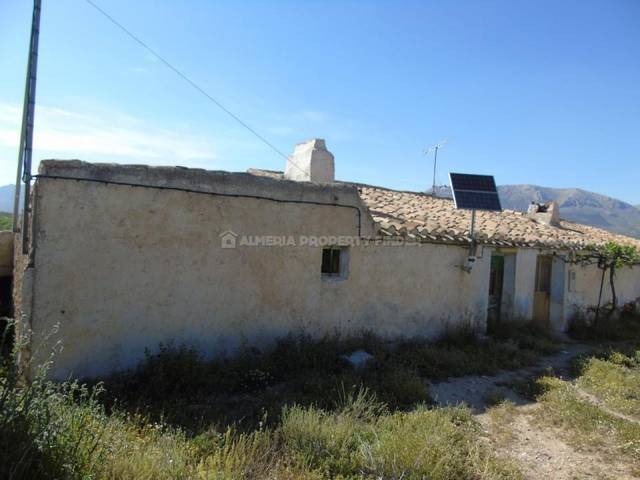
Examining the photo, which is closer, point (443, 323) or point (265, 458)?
point (265, 458)

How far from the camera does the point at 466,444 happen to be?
479cm

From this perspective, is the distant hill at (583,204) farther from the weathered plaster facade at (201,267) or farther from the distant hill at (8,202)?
the weathered plaster facade at (201,267)

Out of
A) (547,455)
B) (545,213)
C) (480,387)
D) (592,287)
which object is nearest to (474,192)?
(480,387)

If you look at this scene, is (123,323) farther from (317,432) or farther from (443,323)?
(443,323)

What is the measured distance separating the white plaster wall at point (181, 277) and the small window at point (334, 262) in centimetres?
16

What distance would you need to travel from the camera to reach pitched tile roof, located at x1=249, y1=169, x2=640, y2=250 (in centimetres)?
902

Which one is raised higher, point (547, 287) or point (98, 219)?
point (98, 219)

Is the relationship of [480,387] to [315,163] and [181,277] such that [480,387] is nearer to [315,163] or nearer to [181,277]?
[181,277]

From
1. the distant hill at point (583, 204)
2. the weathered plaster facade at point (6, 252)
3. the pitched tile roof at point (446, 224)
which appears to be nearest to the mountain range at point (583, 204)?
the distant hill at point (583, 204)

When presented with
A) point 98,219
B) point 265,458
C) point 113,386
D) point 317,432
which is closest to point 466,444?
point 317,432

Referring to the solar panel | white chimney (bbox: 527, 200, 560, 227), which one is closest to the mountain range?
white chimney (bbox: 527, 200, 560, 227)

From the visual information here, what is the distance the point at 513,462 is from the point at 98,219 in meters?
5.73

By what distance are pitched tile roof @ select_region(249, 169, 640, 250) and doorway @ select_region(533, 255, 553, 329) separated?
0.72 metres

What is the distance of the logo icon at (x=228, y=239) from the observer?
6656 mm
